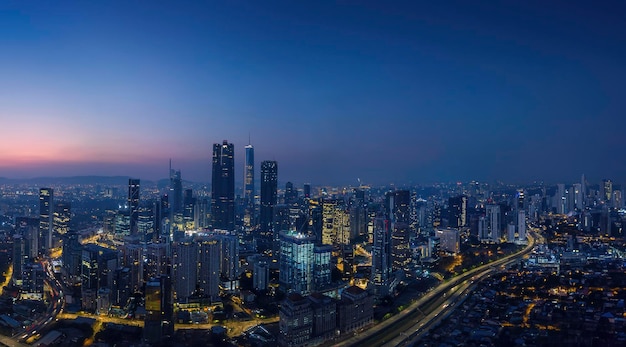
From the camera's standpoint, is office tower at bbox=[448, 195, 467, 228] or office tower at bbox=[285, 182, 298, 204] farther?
office tower at bbox=[285, 182, 298, 204]

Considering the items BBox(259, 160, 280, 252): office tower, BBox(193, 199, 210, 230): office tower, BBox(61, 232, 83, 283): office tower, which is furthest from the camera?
BBox(193, 199, 210, 230): office tower

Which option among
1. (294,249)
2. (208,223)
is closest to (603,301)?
(294,249)

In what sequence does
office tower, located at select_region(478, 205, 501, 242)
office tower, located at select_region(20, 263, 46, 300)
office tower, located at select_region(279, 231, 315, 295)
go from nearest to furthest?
office tower, located at select_region(20, 263, 46, 300) → office tower, located at select_region(279, 231, 315, 295) → office tower, located at select_region(478, 205, 501, 242)

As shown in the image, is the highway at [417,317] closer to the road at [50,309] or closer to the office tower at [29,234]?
the road at [50,309]

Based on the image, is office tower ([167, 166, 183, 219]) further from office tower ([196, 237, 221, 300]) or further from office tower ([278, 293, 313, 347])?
office tower ([278, 293, 313, 347])

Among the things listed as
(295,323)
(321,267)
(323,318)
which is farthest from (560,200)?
(295,323)

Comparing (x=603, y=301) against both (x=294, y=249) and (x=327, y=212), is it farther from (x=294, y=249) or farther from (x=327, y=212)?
(x=327, y=212)

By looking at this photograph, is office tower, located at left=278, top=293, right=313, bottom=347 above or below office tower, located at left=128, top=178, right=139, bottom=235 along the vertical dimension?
below

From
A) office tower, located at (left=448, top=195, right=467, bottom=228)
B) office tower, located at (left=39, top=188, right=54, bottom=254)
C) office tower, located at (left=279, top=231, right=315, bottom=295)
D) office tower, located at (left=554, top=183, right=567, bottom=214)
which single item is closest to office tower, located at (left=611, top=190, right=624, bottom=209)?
office tower, located at (left=554, top=183, right=567, bottom=214)
